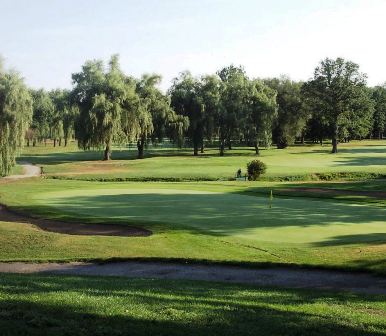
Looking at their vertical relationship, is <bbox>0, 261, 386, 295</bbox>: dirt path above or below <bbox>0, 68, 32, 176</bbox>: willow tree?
below

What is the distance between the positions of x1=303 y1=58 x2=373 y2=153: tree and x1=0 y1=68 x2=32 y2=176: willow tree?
71222 millimetres

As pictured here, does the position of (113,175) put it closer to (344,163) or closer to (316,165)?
(316,165)

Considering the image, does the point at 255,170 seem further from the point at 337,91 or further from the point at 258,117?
the point at 337,91

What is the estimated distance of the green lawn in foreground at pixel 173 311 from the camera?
27.2ft

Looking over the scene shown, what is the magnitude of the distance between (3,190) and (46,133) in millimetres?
98105

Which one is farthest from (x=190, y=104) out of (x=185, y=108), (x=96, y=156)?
(x=96, y=156)

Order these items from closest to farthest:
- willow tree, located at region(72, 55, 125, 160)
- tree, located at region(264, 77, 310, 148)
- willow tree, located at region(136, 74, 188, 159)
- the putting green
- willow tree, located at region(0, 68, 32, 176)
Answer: the putting green < willow tree, located at region(0, 68, 32, 176) < willow tree, located at region(72, 55, 125, 160) < willow tree, located at region(136, 74, 188, 159) < tree, located at region(264, 77, 310, 148)

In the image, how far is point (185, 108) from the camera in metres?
94.8

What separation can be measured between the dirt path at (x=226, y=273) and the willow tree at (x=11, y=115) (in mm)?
34608

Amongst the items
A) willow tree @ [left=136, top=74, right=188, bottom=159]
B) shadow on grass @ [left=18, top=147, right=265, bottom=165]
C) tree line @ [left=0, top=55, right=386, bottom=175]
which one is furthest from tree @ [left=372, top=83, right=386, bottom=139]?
willow tree @ [left=136, top=74, right=188, bottom=159]

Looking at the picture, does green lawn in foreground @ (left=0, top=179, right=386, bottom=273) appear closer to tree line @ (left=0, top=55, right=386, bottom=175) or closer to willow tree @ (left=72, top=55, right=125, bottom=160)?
tree line @ (left=0, top=55, right=386, bottom=175)

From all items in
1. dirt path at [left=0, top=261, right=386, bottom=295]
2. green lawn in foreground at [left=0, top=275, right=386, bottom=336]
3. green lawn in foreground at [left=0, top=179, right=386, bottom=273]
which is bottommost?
dirt path at [left=0, top=261, right=386, bottom=295]

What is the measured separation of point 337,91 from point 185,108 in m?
34.2

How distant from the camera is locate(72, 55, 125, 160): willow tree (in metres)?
75.2
